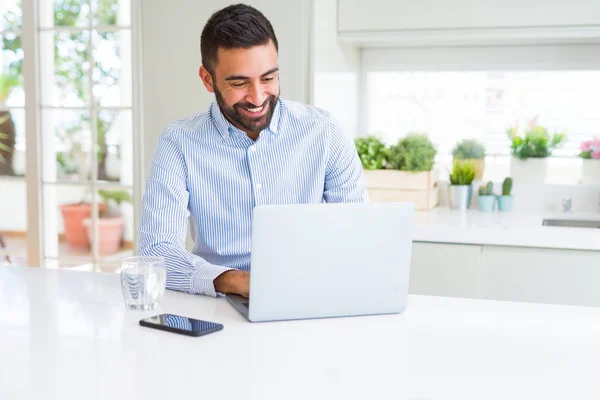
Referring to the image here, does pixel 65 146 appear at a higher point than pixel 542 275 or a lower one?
higher

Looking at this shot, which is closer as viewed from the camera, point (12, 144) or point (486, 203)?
point (486, 203)

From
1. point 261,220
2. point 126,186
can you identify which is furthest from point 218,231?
point 126,186

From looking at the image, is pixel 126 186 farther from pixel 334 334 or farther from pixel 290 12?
pixel 334 334

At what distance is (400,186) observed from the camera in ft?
10.7

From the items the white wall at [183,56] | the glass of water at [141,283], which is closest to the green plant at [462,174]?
the white wall at [183,56]

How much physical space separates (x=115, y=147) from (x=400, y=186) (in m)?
1.42

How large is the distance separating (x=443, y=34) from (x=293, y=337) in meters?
2.08

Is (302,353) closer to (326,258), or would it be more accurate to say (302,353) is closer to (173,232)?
(326,258)

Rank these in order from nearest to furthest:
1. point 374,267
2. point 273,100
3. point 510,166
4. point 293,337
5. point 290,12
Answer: point 293,337
point 374,267
point 273,100
point 290,12
point 510,166

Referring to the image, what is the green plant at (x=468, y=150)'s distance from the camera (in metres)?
3.49

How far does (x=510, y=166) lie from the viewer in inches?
139

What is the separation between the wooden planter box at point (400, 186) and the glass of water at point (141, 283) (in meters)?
1.76

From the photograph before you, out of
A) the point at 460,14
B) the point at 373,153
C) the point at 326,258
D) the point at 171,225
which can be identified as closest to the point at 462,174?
the point at 373,153

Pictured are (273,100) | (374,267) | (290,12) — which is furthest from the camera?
(290,12)
